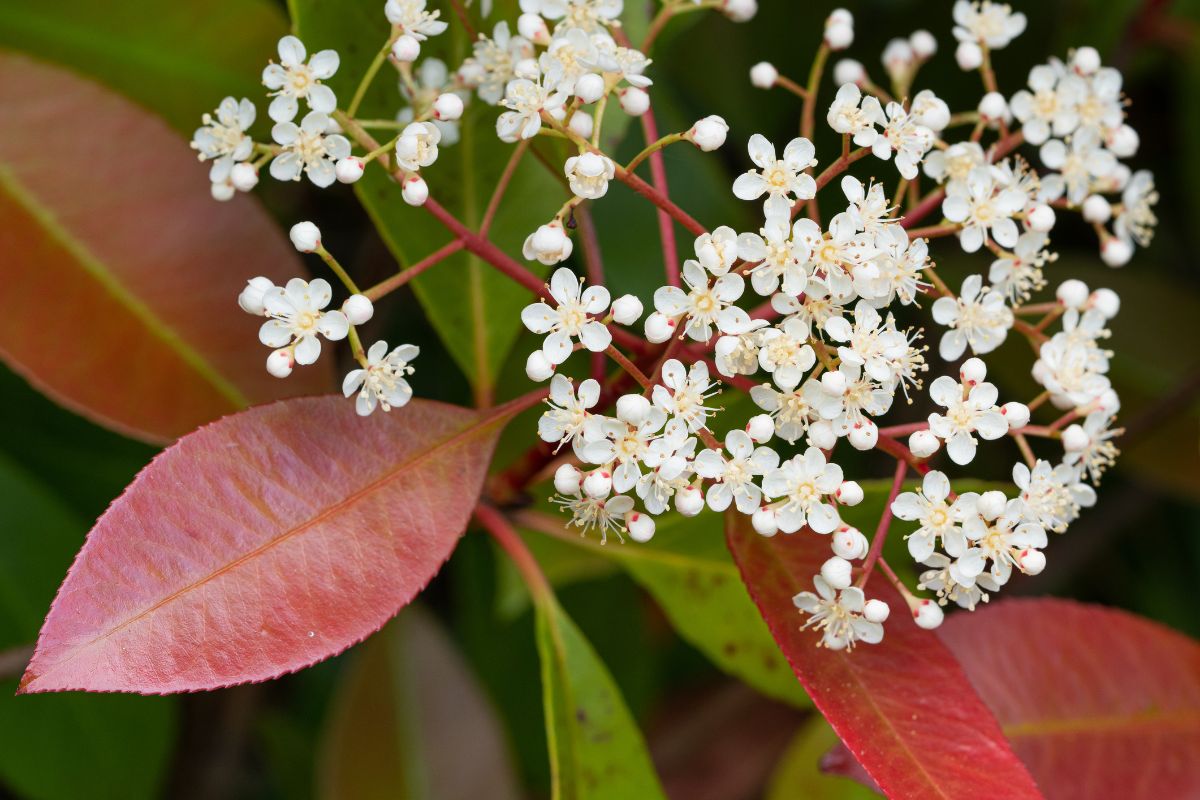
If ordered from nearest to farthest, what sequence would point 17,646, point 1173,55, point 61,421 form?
point 17,646
point 61,421
point 1173,55

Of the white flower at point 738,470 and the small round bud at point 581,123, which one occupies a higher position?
the small round bud at point 581,123

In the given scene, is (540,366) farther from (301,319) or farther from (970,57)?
(970,57)

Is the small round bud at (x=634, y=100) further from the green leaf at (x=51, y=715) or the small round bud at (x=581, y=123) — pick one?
the green leaf at (x=51, y=715)

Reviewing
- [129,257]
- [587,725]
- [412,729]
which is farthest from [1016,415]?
[412,729]

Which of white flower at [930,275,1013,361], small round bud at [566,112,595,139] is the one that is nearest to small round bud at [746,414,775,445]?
white flower at [930,275,1013,361]

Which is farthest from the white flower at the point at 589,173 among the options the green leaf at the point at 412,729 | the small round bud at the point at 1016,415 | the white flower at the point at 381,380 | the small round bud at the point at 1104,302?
the green leaf at the point at 412,729

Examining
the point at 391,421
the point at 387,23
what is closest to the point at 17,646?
the point at 391,421

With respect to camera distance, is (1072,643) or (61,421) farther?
(61,421)

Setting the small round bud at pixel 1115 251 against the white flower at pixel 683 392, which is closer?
the white flower at pixel 683 392

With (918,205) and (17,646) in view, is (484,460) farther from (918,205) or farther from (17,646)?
(17,646)

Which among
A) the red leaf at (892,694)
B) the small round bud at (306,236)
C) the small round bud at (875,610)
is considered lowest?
the red leaf at (892,694)
